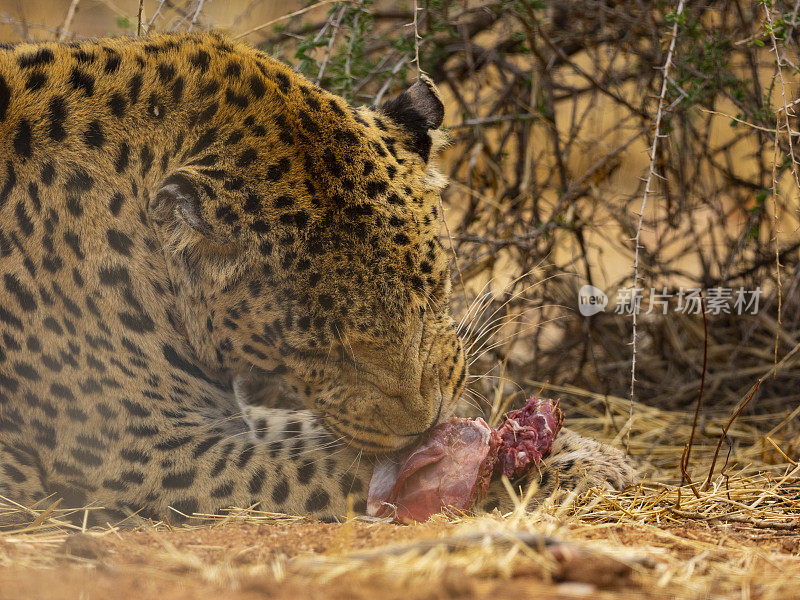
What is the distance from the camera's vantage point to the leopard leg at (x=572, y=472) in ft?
11.9

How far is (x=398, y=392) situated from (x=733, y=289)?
3587mm

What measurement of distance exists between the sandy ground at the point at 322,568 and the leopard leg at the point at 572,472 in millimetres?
885

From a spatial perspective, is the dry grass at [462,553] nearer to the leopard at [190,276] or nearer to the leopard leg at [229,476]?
the leopard leg at [229,476]

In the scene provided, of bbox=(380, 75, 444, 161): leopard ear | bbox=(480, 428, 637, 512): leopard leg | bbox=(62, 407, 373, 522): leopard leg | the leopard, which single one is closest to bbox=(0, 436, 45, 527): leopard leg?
the leopard

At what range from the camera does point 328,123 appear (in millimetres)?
3260

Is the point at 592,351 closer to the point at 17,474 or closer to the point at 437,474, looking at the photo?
the point at 437,474

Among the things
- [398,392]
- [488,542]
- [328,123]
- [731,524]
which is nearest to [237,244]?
[328,123]

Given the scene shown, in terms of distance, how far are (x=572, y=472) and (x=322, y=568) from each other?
6.31ft

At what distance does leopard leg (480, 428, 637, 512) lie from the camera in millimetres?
3621

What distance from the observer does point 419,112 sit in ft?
12.3

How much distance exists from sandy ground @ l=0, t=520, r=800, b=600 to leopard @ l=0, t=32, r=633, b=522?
0.65 m

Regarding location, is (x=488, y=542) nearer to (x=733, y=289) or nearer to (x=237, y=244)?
(x=237, y=244)

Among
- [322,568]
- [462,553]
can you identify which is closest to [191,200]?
[322,568]

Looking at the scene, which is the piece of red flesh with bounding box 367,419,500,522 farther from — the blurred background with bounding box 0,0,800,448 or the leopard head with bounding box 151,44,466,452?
the blurred background with bounding box 0,0,800,448
